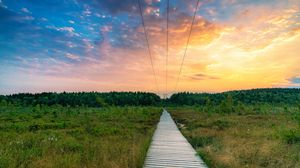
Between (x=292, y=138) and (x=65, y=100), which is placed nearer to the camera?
(x=292, y=138)

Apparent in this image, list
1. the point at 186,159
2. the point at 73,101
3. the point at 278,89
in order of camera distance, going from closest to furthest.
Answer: the point at 186,159
the point at 73,101
the point at 278,89

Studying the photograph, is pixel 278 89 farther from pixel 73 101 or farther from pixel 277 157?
pixel 277 157

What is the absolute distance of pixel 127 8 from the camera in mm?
19734

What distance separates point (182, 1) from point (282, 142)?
11214mm

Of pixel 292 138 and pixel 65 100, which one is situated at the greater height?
pixel 65 100

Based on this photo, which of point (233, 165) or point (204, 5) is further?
point (204, 5)

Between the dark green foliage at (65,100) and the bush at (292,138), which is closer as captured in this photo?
the bush at (292,138)

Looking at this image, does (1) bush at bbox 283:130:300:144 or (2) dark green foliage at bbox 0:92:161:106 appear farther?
(2) dark green foliage at bbox 0:92:161:106

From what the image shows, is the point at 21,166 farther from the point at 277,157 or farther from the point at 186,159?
the point at 277,157

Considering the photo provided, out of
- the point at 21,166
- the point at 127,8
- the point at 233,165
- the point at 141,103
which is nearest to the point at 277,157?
the point at 233,165

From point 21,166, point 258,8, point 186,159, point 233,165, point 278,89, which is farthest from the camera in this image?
point 278,89

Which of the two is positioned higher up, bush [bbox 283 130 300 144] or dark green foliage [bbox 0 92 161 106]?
dark green foliage [bbox 0 92 161 106]

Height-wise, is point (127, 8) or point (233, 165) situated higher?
point (127, 8)

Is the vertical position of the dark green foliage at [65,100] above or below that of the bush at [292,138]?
above
